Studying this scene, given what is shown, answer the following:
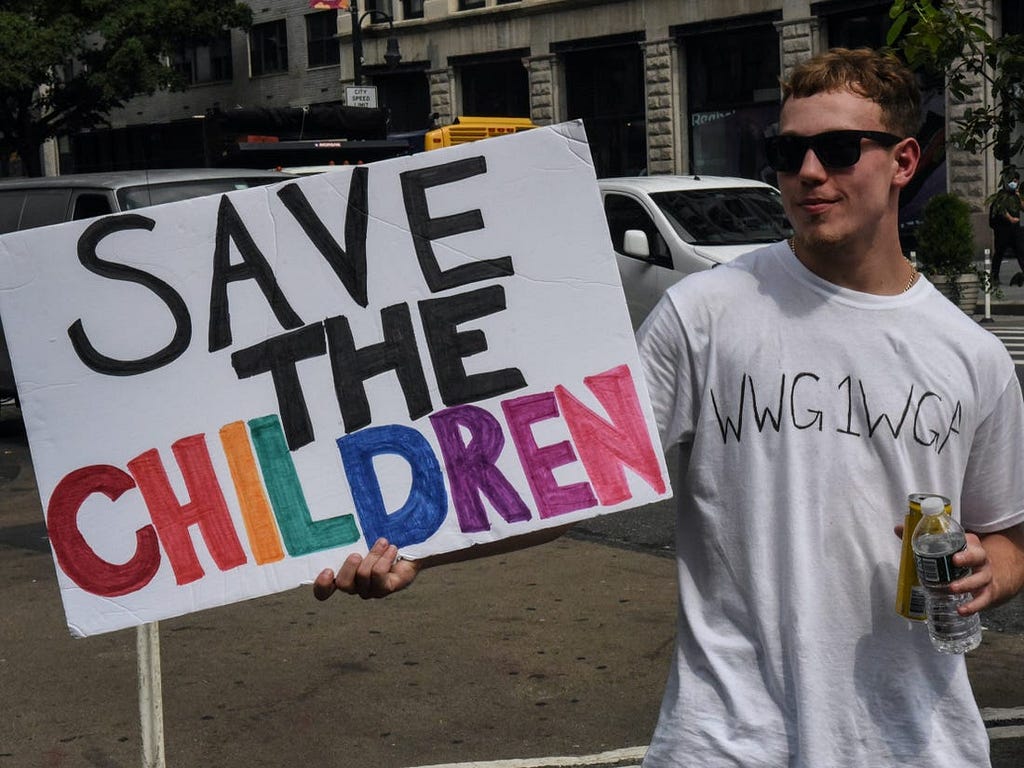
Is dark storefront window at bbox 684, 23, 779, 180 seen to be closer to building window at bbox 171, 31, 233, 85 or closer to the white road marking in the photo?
building window at bbox 171, 31, 233, 85

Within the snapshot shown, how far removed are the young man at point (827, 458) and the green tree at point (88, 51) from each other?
1382 inches

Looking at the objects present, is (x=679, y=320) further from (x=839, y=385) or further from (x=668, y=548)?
(x=668, y=548)

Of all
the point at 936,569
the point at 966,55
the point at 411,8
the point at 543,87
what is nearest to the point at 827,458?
the point at 936,569

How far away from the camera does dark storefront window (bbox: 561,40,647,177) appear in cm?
3177

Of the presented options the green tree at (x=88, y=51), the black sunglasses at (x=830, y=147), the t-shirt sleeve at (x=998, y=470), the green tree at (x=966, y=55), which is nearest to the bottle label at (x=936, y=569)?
the t-shirt sleeve at (x=998, y=470)

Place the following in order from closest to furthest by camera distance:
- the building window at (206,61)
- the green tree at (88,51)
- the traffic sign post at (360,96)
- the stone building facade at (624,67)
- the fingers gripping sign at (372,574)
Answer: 1. the fingers gripping sign at (372,574)
2. the traffic sign post at (360,96)
3. the stone building facade at (624,67)
4. the green tree at (88,51)
5. the building window at (206,61)

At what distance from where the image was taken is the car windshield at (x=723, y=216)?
45.1 ft

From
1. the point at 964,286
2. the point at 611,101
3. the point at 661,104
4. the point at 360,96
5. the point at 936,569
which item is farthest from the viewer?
the point at 611,101

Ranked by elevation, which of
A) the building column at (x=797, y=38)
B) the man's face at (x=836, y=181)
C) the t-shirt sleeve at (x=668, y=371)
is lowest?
the t-shirt sleeve at (x=668, y=371)

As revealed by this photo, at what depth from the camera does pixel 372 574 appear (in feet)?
8.65

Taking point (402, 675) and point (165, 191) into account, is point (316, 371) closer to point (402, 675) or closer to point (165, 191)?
point (402, 675)

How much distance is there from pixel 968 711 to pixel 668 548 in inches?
206

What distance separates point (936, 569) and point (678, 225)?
11653 millimetres

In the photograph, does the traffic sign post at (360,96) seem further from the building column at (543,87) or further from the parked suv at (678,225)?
the parked suv at (678,225)
